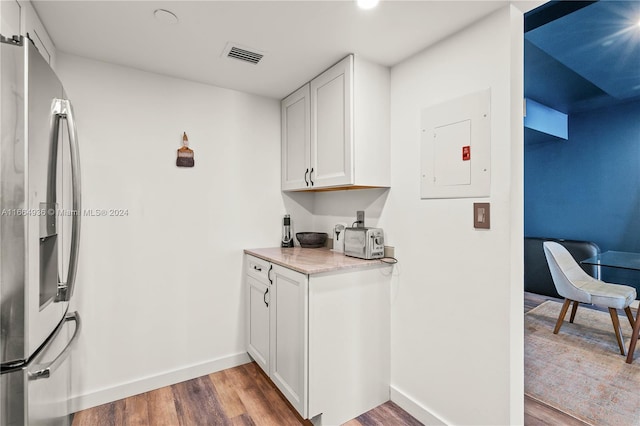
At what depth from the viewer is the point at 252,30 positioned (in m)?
1.69

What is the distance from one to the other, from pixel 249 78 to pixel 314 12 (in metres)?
0.92

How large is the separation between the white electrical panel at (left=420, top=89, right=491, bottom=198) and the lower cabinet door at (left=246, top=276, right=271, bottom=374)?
1308 millimetres

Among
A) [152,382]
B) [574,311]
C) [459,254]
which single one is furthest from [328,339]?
[574,311]

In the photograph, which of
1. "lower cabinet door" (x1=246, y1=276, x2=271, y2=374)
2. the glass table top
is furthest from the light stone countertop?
the glass table top

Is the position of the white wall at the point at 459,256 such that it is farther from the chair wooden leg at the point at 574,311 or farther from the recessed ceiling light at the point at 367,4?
the chair wooden leg at the point at 574,311

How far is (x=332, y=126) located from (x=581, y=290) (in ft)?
9.30

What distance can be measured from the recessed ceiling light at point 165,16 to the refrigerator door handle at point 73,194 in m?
0.63

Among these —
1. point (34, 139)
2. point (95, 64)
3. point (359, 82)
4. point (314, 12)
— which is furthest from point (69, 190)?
point (359, 82)

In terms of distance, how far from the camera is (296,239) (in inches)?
111

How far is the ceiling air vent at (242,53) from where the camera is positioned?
6.11 ft

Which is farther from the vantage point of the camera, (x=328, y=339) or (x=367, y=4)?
(x=328, y=339)

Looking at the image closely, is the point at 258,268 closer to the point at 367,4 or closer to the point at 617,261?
the point at 367,4

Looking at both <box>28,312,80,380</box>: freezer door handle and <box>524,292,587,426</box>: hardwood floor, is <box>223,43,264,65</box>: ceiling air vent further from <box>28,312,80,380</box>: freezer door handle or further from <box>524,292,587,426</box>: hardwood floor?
<box>524,292,587,426</box>: hardwood floor

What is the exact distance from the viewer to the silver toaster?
2.00 metres
